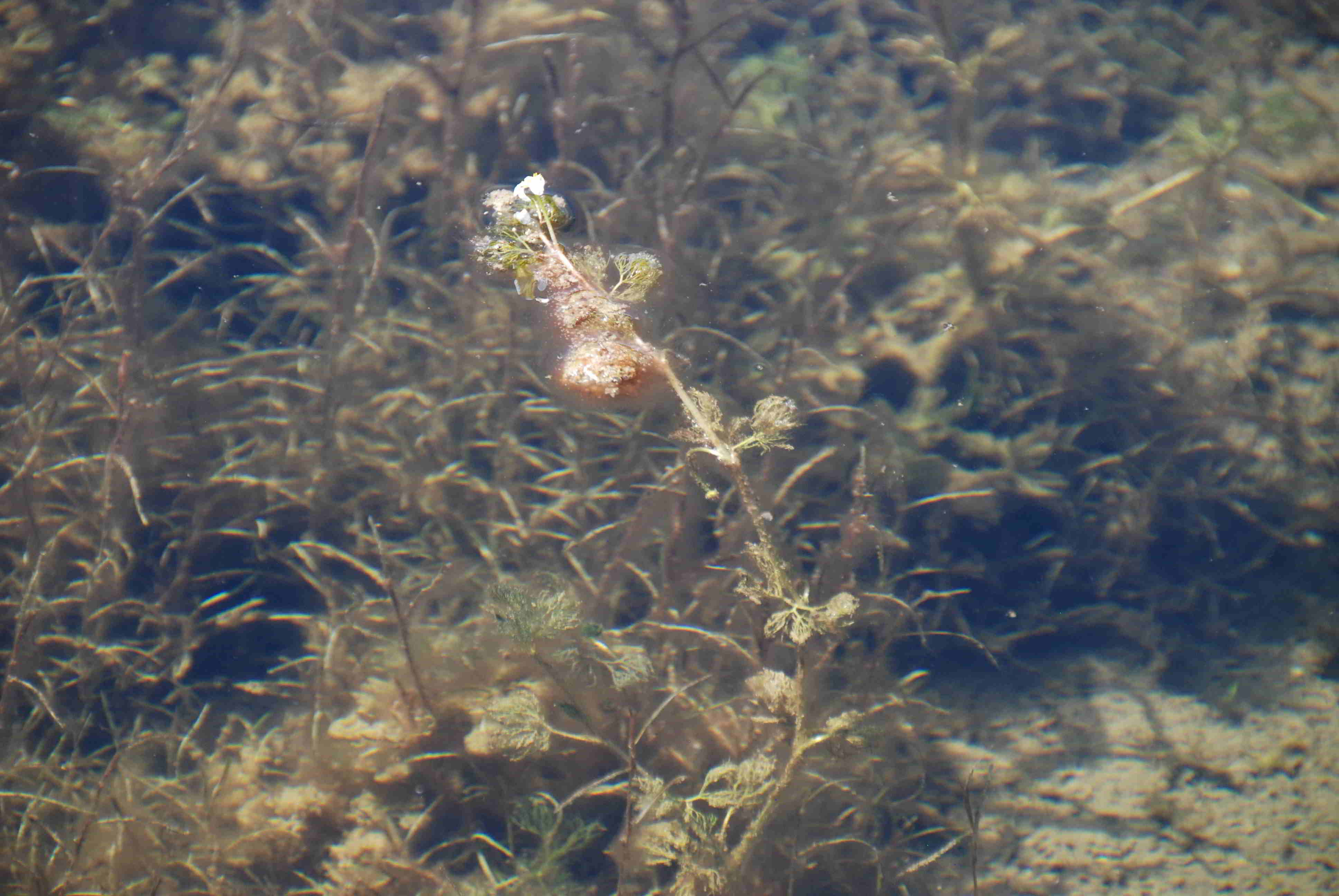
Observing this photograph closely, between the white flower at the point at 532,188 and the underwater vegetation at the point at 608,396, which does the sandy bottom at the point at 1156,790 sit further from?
the white flower at the point at 532,188

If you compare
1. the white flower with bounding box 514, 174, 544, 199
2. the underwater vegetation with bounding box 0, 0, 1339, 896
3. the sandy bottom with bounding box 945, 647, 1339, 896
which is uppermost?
the white flower with bounding box 514, 174, 544, 199

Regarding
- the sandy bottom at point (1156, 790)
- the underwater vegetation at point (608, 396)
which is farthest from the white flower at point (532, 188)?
the sandy bottom at point (1156, 790)

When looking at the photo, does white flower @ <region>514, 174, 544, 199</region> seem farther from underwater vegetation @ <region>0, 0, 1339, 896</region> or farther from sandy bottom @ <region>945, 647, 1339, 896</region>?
sandy bottom @ <region>945, 647, 1339, 896</region>

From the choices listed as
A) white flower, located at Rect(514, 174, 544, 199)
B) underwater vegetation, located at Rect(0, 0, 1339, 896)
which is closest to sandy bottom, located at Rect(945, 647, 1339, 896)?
underwater vegetation, located at Rect(0, 0, 1339, 896)

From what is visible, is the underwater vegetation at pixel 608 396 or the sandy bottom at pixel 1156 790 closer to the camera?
the sandy bottom at pixel 1156 790

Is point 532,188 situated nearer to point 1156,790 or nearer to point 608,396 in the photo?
point 608,396

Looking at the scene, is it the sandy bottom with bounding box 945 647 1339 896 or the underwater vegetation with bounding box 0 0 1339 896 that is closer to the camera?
the sandy bottom with bounding box 945 647 1339 896
